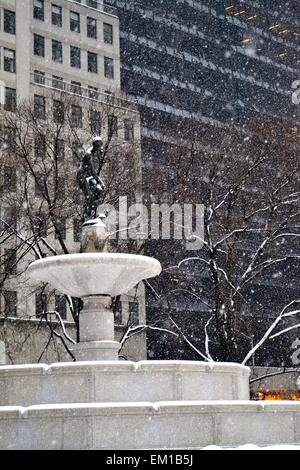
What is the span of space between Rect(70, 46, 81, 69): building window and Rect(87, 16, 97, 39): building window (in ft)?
5.27

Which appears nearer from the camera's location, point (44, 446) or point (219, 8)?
point (44, 446)

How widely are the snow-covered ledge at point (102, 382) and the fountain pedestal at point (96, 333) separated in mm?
2298

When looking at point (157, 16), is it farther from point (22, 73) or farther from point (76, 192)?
point (76, 192)

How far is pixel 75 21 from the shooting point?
186 feet

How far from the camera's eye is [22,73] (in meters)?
50.5

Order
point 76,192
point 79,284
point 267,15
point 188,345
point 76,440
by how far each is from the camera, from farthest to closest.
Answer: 1. point 267,15
2. point 76,192
3. point 188,345
4. point 79,284
5. point 76,440

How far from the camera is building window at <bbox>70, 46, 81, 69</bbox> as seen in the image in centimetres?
5556

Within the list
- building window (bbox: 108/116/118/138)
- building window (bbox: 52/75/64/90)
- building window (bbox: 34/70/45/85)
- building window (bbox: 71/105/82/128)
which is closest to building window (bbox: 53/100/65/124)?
building window (bbox: 71/105/82/128)

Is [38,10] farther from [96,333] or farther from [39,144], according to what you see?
[96,333]

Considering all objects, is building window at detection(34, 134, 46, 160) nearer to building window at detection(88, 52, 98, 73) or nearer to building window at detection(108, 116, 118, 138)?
building window at detection(108, 116, 118, 138)

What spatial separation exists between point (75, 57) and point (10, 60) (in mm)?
6222

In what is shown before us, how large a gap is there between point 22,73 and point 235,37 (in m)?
31.1

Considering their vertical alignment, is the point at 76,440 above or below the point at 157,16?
below


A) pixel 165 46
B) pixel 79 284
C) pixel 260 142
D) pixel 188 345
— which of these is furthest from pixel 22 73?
pixel 79 284
